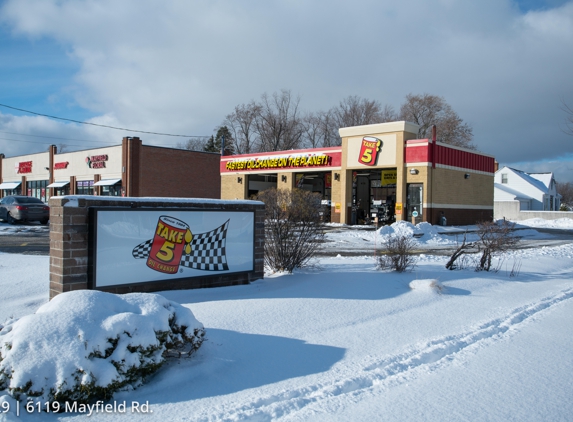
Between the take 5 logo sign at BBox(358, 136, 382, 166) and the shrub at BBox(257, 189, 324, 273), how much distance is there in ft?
71.2

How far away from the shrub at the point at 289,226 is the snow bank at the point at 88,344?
4.90 metres

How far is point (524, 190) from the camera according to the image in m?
65.9

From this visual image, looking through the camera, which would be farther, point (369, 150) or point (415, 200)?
point (369, 150)

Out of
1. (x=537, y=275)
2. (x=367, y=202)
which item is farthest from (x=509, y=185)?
(x=537, y=275)

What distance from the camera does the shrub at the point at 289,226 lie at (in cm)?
965

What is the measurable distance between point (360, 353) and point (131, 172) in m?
40.8

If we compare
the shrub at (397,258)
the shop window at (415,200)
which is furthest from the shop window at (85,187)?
the shrub at (397,258)

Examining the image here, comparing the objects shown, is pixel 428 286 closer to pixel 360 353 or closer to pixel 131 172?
pixel 360 353

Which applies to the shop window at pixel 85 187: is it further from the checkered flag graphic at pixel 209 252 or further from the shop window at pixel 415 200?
the checkered flag graphic at pixel 209 252

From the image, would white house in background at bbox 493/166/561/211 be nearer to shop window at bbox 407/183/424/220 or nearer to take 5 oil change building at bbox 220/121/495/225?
take 5 oil change building at bbox 220/121/495/225

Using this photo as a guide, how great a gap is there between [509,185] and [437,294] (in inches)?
2568

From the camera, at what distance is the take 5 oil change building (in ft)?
97.1

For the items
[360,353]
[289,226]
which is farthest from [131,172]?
[360,353]

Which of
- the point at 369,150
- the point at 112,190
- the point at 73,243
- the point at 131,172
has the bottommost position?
the point at 73,243
